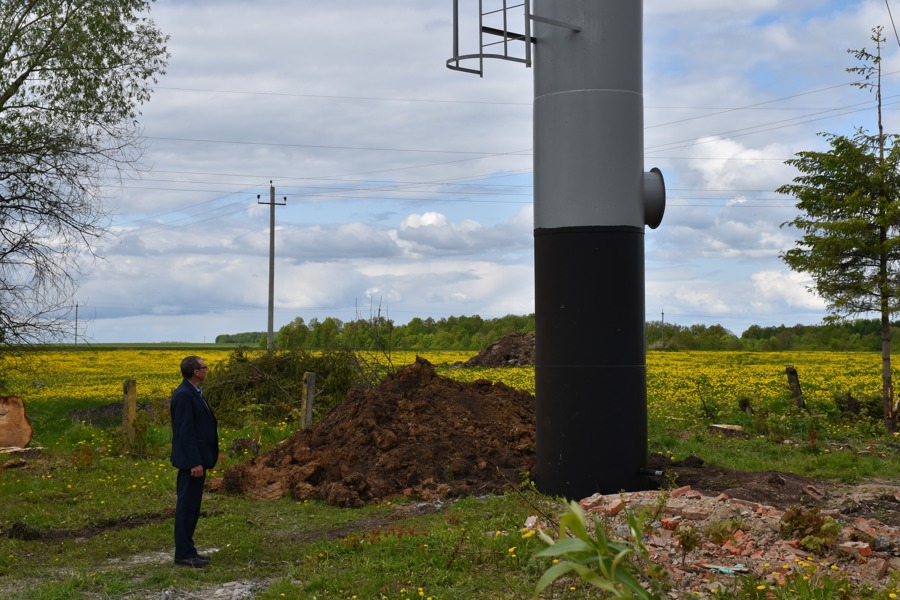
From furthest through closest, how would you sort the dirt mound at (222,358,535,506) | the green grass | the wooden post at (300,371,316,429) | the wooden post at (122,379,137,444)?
1. the wooden post at (300,371,316,429)
2. the wooden post at (122,379,137,444)
3. the dirt mound at (222,358,535,506)
4. the green grass

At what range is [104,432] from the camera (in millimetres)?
19547

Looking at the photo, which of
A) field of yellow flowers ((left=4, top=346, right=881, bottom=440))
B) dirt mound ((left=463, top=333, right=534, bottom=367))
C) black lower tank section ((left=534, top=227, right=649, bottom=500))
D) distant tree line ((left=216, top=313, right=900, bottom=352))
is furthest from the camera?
distant tree line ((left=216, top=313, right=900, bottom=352))

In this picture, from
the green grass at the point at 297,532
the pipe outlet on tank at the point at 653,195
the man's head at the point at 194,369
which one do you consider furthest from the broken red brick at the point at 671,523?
the man's head at the point at 194,369

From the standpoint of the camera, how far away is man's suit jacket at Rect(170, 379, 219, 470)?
28.7 ft

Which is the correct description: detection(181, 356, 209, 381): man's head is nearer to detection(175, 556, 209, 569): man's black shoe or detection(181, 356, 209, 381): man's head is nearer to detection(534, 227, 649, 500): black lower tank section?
detection(175, 556, 209, 569): man's black shoe

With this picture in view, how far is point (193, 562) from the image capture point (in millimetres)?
8641

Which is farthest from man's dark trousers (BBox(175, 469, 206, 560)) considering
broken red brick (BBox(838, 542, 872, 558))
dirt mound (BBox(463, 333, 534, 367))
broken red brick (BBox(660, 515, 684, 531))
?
dirt mound (BBox(463, 333, 534, 367))

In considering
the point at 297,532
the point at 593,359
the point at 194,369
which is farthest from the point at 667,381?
the point at 194,369

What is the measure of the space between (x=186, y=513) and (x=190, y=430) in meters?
0.76

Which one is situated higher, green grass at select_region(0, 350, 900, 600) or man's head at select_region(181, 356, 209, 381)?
man's head at select_region(181, 356, 209, 381)

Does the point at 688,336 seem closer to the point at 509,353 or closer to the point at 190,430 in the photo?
the point at 509,353

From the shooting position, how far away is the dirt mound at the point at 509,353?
48.8 meters

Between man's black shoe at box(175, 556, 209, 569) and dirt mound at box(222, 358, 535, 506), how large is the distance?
2954 millimetres

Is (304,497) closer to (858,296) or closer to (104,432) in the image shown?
(104,432)
